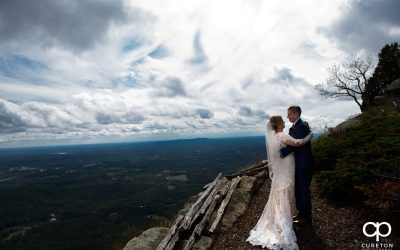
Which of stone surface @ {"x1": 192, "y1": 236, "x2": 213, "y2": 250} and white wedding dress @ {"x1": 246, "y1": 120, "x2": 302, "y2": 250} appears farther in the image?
stone surface @ {"x1": 192, "y1": 236, "x2": 213, "y2": 250}

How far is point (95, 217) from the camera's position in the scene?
5551 inches

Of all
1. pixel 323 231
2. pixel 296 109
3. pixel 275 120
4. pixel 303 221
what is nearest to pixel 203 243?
pixel 303 221

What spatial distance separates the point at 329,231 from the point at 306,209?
73cm

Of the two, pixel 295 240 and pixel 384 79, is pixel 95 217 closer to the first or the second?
pixel 384 79

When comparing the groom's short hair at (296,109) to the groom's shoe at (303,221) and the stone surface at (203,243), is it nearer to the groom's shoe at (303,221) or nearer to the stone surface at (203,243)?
the groom's shoe at (303,221)

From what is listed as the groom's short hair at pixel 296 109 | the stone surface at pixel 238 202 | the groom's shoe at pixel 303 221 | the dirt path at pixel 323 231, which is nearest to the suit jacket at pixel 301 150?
the groom's short hair at pixel 296 109

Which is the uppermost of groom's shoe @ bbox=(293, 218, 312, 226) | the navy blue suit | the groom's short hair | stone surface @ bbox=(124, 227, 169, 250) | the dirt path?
the groom's short hair

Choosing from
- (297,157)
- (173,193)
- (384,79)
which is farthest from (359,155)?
(173,193)

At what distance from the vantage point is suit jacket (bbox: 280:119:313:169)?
23.5ft

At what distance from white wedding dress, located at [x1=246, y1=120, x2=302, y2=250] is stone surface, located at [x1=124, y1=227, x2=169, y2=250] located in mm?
3420

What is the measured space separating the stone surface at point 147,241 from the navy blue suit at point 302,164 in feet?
15.2

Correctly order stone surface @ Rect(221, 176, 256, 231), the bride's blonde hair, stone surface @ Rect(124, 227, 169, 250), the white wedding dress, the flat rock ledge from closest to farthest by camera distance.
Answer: the white wedding dress
the bride's blonde hair
the flat rock ledge
stone surface @ Rect(221, 176, 256, 231)
stone surface @ Rect(124, 227, 169, 250)

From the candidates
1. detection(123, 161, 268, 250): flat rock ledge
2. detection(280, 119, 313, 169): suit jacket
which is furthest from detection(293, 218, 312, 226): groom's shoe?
detection(123, 161, 268, 250): flat rock ledge

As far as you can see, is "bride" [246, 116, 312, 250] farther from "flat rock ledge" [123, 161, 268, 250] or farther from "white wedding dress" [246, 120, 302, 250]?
"flat rock ledge" [123, 161, 268, 250]
